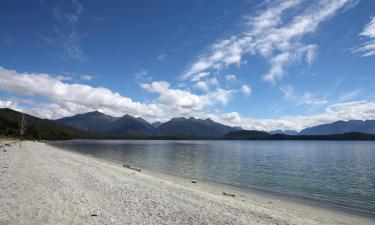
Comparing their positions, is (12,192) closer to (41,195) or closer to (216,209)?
(41,195)

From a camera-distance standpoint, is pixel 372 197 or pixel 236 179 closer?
pixel 372 197

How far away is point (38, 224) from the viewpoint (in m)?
14.6

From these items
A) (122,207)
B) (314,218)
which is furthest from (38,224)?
(314,218)

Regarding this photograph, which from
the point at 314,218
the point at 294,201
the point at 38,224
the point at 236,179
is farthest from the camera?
the point at 236,179

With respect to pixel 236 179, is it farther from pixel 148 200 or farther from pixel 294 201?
pixel 148 200

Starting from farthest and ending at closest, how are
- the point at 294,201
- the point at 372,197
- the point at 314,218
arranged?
1. the point at 372,197
2. the point at 294,201
3. the point at 314,218

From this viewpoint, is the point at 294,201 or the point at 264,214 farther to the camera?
the point at 294,201

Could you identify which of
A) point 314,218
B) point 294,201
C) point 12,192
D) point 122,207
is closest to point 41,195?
point 12,192

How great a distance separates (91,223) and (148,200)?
25.5ft

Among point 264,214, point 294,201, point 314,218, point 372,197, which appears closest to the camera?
Result: point 264,214

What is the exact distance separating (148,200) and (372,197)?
2813cm

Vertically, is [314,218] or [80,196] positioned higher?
[80,196]

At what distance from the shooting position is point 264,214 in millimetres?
20875

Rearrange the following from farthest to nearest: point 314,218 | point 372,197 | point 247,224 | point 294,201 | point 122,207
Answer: point 372,197 < point 294,201 < point 314,218 < point 122,207 < point 247,224
